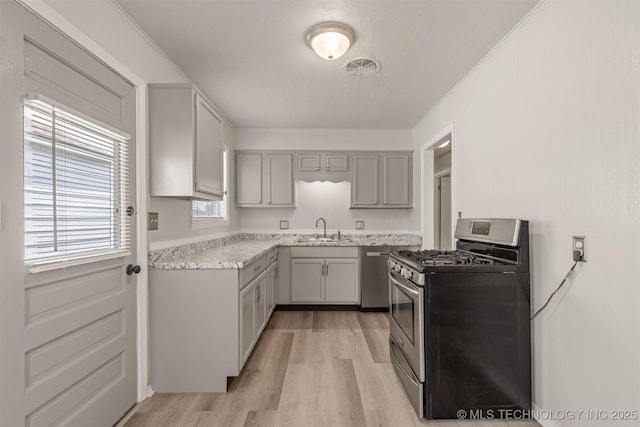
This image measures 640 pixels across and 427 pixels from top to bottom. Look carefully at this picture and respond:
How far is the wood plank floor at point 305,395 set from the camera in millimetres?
1880

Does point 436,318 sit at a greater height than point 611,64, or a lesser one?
lesser

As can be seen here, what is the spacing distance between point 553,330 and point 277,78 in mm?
2676

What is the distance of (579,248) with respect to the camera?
1.55 metres

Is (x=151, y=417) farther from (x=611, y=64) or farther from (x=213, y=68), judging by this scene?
(x=611, y=64)

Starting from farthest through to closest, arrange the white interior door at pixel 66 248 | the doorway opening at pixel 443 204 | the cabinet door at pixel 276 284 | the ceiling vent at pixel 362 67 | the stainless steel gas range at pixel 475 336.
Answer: the doorway opening at pixel 443 204 → the cabinet door at pixel 276 284 → the ceiling vent at pixel 362 67 → the stainless steel gas range at pixel 475 336 → the white interior door at pixel 66 248

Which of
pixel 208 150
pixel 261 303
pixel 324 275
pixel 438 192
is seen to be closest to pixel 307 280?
pixel 324 275

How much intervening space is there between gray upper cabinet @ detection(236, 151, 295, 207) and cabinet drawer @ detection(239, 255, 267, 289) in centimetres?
139

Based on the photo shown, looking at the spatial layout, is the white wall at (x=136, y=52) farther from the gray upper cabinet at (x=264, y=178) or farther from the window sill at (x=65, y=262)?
the gray upper cabinet at (x=264, y=178)

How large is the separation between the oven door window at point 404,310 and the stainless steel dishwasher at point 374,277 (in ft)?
4.76

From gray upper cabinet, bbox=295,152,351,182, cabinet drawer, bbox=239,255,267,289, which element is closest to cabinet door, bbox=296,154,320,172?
gray upper cabinet, bbox=295,152,351,182

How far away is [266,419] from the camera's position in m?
1.90

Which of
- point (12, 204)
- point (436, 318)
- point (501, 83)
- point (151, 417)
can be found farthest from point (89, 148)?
point (501, 83)

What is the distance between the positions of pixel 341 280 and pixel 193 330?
7.15ft

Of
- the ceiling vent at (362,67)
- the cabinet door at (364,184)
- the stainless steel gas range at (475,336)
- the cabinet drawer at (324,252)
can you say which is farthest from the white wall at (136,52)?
the cabinet door at (364,184)
